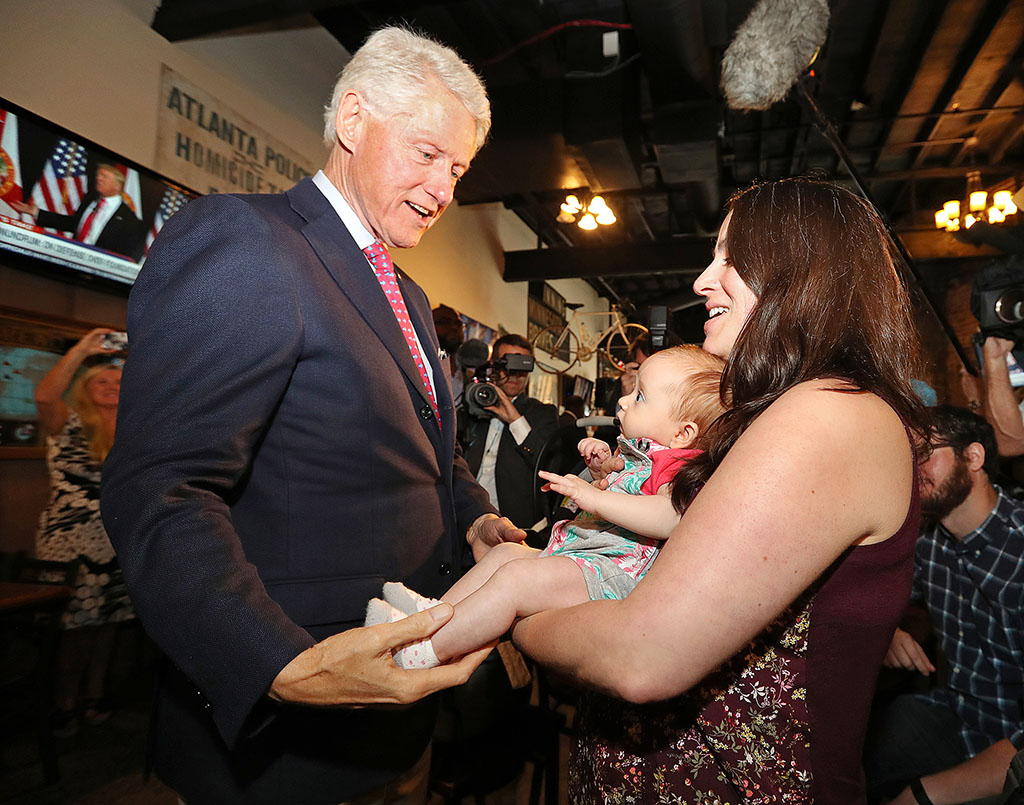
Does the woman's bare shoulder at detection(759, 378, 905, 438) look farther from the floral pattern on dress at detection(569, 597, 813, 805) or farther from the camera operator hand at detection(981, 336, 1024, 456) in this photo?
the camera operator hand at detection(981, 336, 1024, 456)

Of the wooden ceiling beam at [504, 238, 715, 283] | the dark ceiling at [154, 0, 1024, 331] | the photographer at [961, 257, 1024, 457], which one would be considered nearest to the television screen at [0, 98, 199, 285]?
the dark ceiling at [154, 0, 1024, 331]

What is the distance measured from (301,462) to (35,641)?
8.82ft

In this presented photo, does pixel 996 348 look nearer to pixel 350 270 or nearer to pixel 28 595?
pixel 350 270

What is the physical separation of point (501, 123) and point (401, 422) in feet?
15.4

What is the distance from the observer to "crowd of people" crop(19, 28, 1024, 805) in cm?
88

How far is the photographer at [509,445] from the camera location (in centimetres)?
355

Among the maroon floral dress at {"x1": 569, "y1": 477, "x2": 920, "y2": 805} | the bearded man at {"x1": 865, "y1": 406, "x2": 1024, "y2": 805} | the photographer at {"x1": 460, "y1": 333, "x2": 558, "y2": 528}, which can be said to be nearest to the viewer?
the maroon floral dress at {"x1": 569, "y1": 477, "x2": 920, "y2": 805}

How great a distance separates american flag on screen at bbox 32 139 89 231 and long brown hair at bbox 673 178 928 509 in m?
3.04

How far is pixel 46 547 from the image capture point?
301cm

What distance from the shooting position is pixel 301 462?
1151 millimetres

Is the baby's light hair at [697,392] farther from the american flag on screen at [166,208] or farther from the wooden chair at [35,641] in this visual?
the american flag on screen at [166,208]

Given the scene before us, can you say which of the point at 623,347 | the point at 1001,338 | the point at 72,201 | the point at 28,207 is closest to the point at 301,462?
the point at 28,207

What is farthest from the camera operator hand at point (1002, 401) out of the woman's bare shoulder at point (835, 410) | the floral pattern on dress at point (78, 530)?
the floral pattern on dress at point (78, 530)

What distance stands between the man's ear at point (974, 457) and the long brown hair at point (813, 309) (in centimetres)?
147
